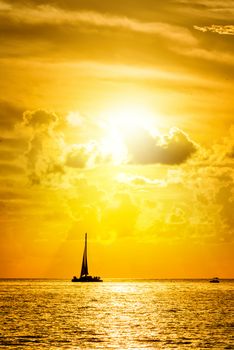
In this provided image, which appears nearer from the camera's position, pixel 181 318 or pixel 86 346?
pixel 86 346

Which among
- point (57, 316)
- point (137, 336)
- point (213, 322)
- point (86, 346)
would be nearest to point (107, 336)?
point (137, 336)

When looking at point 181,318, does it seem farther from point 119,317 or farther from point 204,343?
point 204,343

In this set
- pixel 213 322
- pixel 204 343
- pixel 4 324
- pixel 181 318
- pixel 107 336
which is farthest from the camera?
pixel 181 318

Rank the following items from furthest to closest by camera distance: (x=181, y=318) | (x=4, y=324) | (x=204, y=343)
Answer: (x=181, y=318)
(x=4, y=324)
(x=204, y=343)

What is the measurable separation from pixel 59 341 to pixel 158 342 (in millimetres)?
13683

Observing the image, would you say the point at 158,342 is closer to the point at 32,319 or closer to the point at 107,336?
the point at 107,336

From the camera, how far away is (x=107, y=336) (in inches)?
4486

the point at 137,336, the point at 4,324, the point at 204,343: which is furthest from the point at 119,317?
the point at 204,343

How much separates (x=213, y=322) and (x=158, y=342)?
1480 inches

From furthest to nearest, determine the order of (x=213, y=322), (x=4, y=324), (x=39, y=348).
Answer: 1. (x=213, y=322)
2. (x=4, y=324)
3. (x=39, y=348)

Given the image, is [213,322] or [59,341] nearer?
[59,341]

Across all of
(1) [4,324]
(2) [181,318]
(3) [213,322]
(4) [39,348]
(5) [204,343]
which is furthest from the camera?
(2) [181,318]

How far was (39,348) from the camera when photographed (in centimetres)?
9706

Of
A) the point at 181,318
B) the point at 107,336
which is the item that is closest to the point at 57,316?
the point at 181,318
